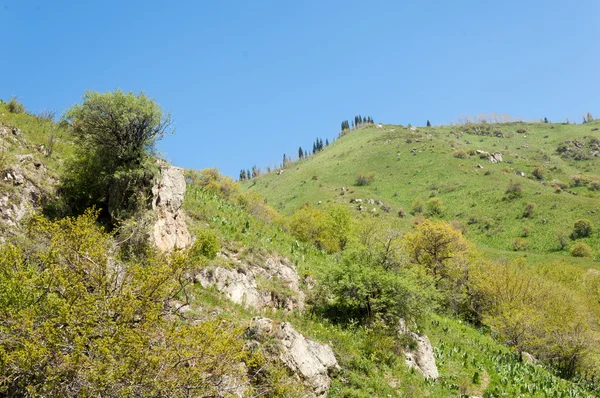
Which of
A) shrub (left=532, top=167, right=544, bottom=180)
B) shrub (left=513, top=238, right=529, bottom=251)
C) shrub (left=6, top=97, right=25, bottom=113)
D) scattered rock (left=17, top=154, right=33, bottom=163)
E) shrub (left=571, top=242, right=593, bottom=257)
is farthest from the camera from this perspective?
shrub (left=532, top=167, right=544, bottom=180)

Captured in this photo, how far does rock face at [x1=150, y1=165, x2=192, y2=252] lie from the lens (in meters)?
16.6

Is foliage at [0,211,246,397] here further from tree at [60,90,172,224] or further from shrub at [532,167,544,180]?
shrub at [532,167,544,180]

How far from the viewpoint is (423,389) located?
48.0ft

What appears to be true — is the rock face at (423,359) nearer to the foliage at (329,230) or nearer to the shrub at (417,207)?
the foliage at (329,230)

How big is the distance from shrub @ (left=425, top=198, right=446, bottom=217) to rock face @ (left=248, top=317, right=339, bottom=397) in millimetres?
74150

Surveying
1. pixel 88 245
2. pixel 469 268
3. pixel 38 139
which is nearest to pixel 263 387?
pixel 88 245

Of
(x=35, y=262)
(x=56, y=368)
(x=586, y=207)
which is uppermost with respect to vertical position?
(x=586, y=207)

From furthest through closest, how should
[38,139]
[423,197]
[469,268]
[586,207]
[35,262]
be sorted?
[423,197]
[586,207]
[469,268]
[38,139]
[35,262]

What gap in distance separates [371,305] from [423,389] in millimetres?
4055

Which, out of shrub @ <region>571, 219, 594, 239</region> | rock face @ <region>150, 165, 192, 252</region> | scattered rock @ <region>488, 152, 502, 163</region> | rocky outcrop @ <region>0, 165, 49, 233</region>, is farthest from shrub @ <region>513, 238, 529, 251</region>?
rocky outcrop @ <region>0, 165, 49, 233</region>

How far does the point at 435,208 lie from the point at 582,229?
2704 cm

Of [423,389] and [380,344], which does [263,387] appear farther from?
[423,389]

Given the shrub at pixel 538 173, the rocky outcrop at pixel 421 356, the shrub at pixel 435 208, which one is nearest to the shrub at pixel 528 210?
the shrub at pixel 435 208

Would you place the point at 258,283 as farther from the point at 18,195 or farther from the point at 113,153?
the point at 18,195
